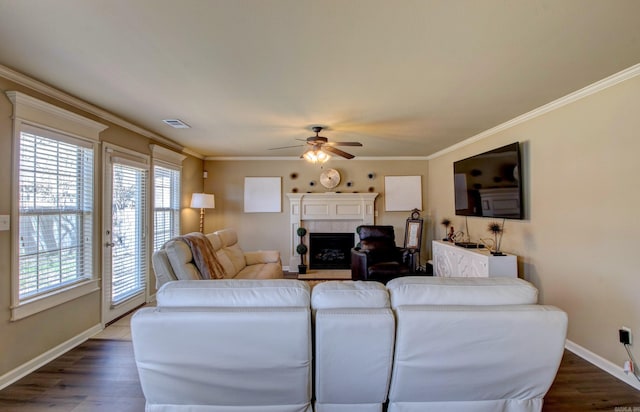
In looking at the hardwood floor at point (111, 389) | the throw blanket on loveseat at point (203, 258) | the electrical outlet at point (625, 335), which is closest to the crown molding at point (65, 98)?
the throw blanket on loveseat at point (203, 258)

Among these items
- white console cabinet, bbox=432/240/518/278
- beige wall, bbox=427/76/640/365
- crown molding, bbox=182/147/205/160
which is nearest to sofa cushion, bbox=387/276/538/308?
beige wall, bbox=427/76/640/365

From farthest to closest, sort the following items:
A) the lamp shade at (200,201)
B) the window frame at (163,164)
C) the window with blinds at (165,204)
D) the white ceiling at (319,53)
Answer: the lamp shade at (200,201), the window with blinds at (165,204), the window frame at (163,164), the white ceiling at (319,53)

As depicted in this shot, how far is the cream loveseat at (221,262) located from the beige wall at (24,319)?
2.59ft

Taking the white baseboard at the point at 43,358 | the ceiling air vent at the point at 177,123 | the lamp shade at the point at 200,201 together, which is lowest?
the white baseboard at the point at 43,358

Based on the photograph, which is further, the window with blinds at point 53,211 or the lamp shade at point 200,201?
the lamp shade at point 200,201

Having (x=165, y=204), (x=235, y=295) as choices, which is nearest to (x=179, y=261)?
(x=235, y=295)

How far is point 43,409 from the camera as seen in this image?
1.86 meters

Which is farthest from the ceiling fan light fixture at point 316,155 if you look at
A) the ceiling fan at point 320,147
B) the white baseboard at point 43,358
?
the white baseboard at point 43,358

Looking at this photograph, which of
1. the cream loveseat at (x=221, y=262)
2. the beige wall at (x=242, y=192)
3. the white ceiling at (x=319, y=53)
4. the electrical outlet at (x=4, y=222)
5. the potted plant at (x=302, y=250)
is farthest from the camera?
the beige wall at (x=242, y=192)

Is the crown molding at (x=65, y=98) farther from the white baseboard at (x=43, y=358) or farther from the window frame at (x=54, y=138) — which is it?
the white baseboard at (x=43, y=358)

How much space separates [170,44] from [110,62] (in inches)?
23.3

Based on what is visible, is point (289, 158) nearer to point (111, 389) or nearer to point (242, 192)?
point (242, 192)

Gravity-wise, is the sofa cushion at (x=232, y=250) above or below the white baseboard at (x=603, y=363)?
above

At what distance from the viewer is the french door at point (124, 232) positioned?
3.13 m
